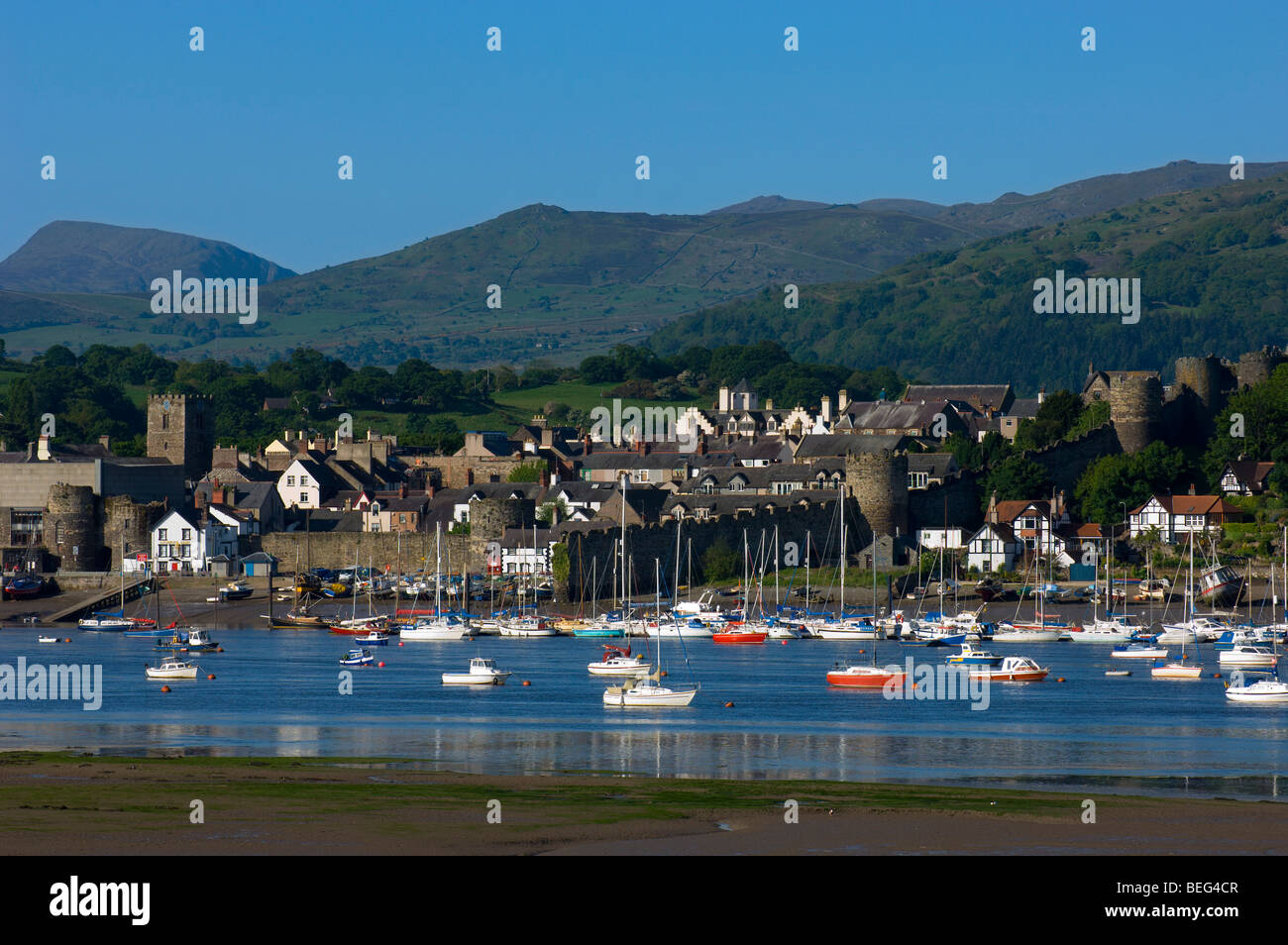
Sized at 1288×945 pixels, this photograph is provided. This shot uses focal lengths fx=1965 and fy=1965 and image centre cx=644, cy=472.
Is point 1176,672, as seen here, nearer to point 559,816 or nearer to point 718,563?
point 718,563

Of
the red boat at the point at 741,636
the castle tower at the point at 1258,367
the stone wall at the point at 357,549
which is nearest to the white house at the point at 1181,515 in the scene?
the castle tower at the point at 1258,367

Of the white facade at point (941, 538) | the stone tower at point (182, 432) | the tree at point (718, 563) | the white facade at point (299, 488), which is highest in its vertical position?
the stone tower at point (182, 432)

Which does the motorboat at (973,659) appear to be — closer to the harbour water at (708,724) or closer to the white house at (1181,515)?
the harbour water at (708,724)

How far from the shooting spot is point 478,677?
4616 cm

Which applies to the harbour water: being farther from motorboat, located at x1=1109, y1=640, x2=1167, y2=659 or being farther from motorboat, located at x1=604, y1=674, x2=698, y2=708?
motorboat, located at x1=1109, y1=640, x2=1167, y2=659

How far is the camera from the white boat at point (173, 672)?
1859 inches

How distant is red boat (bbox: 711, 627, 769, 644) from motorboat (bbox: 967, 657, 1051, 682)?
14928 millimetres

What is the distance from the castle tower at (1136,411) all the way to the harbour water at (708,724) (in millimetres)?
26147

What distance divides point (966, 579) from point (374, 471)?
36.8 meters

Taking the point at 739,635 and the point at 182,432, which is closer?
the point at 739,635

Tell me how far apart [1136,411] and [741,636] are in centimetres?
2510

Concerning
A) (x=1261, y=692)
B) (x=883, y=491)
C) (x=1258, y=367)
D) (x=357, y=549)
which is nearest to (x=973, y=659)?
(x=1261, y=692)
